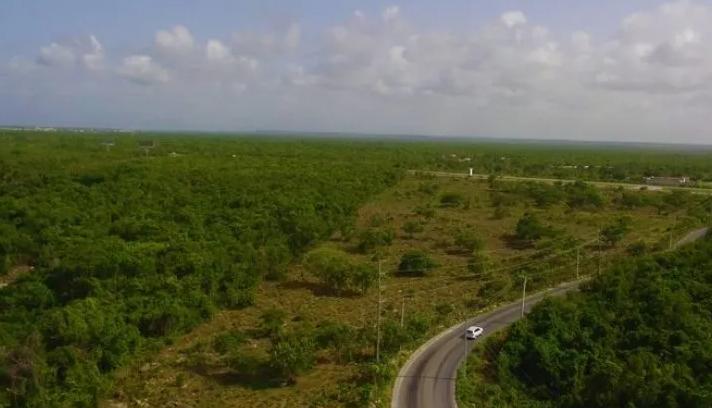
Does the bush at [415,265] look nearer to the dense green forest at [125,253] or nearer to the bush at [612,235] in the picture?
the dense green forest at [125,253]

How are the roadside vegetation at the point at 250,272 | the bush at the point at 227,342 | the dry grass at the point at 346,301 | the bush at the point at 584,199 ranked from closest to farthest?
1. the dry grass at the point at 346,301
2. the roadside vegetation at the point at 250,272
3. the bush at the point at 227,342
4. the bush at the point at 584,199

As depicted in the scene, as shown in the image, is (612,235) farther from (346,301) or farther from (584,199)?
(346,301)

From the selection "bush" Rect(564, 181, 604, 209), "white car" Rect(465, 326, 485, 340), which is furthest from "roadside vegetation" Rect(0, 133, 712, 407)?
"white car" Rect(465, 326, 485, 340)

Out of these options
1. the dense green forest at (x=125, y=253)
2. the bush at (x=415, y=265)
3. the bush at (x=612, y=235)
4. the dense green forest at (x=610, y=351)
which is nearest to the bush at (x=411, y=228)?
the dense green forest at (x=125, y=253)

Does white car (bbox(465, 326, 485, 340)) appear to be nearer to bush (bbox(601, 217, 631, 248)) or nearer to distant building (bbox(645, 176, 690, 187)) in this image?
bush (bbox(601, 217, 631, 248))

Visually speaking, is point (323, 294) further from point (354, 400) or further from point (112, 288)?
point (354, 400)

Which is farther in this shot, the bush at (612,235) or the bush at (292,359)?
the bush at (612,235)
